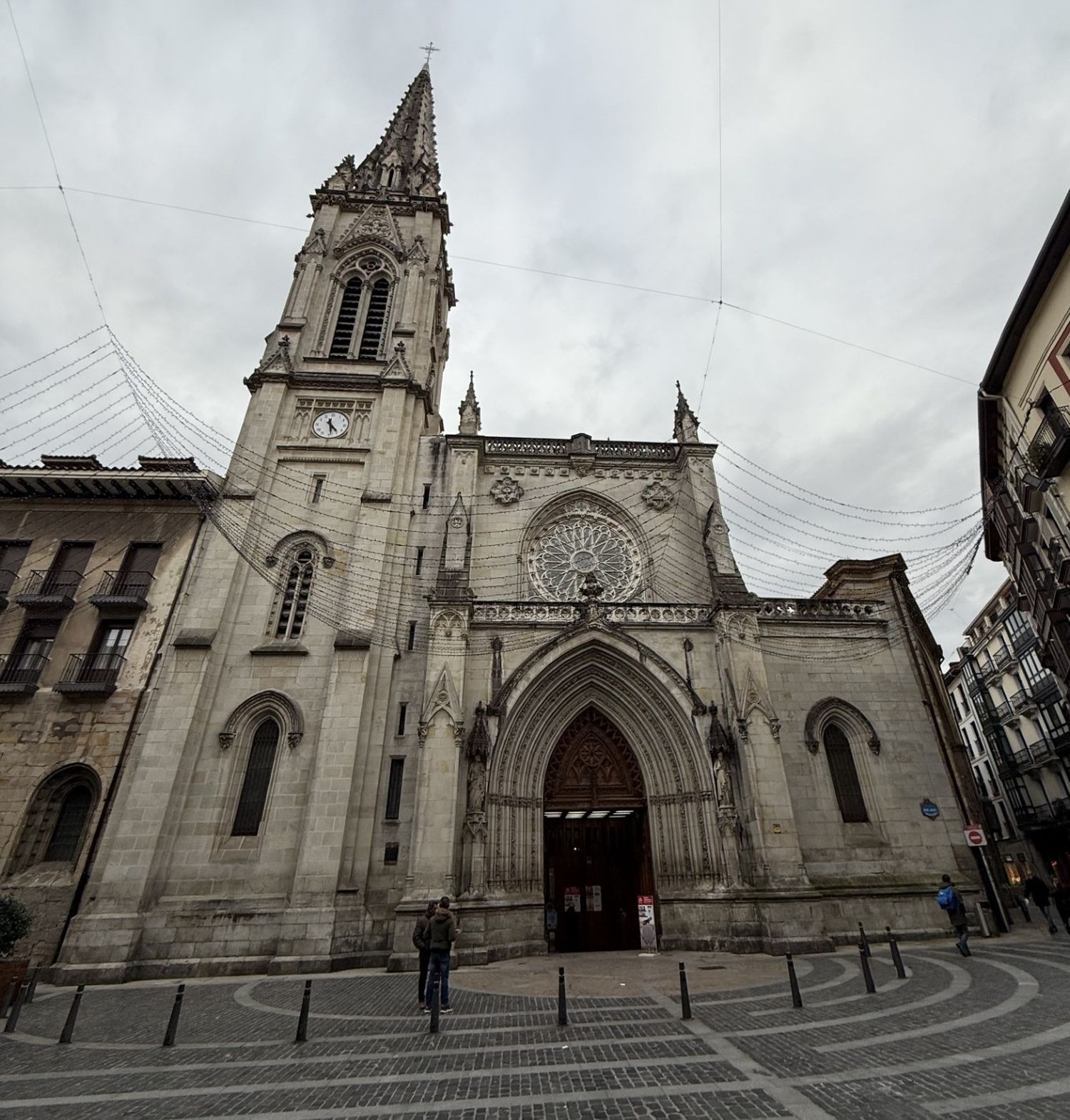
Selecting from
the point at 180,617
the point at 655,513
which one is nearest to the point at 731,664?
the point at 655,513

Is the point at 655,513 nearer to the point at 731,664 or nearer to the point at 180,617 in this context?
the point at 731,664

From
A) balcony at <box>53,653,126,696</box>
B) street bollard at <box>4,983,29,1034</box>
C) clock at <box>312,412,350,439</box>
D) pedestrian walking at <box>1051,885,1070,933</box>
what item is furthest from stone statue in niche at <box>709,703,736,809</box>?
balcony at <box>53,653,126,696</box>

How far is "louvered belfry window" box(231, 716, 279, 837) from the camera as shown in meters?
15.9

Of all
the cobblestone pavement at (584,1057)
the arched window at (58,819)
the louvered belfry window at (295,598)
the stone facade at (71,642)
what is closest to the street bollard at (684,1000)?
the cobblestone pavement at (584,1057)

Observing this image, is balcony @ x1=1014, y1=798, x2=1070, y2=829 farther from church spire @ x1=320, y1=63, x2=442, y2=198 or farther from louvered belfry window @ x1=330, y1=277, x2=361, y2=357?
church spire @ x1=320, y1=63, x2=442, y2=198

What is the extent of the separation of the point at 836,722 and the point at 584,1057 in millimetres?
14691

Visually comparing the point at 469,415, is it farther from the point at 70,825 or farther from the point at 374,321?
the point at 70,825

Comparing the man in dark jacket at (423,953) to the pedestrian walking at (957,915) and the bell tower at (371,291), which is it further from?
the bell tower at (371,291)

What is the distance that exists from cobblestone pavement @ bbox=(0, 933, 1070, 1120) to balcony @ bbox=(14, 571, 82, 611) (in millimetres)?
11304

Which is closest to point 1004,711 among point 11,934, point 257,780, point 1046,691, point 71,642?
point 1046,691

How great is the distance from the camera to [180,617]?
59.0ft

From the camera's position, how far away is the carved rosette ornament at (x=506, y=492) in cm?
2238

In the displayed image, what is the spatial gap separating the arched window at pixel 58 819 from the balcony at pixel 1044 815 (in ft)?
138

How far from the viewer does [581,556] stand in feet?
73.1
